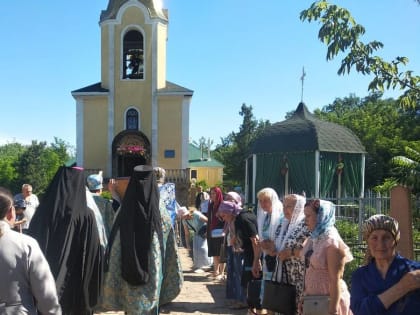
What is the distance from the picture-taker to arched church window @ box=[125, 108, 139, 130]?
81.0ft

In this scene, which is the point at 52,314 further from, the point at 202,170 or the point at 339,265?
the point at 202,170

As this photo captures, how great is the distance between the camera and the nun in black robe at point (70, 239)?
4.43 metres

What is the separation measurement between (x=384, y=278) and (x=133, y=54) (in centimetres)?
2395

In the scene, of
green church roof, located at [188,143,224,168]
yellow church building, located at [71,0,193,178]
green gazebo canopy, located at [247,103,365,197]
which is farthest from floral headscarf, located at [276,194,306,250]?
green church roof, located at [188,143,224,168]

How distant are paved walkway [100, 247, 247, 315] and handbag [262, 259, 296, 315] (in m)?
2.64

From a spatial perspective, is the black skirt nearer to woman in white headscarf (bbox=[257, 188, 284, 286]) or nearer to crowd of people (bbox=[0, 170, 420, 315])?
crowd of people (bbox=[0, 170, 420, 315])

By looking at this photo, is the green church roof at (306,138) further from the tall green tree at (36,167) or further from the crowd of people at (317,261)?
the tall green tree at (36,167)

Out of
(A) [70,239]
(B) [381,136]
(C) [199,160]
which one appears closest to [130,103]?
(B) [381,136]

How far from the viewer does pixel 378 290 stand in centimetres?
272

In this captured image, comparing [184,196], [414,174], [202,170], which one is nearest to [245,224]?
[414,174]

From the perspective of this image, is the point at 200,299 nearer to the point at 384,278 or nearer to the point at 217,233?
the point at 217,233

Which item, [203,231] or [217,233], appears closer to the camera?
[217,233]

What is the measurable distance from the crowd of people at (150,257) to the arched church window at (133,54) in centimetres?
1956

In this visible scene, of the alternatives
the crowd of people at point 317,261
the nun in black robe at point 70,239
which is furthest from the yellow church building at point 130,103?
the nun in black robe at point 70,239
